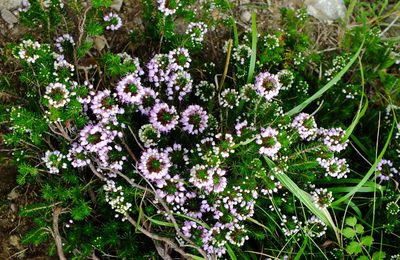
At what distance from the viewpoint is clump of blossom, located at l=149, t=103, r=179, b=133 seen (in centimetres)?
348

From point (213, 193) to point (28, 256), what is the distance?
1877mm

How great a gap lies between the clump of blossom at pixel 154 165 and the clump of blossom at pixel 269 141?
72 centimetres

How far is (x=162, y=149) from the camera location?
Result: 3568 mm

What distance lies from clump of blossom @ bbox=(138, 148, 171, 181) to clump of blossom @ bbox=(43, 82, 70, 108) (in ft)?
2.36

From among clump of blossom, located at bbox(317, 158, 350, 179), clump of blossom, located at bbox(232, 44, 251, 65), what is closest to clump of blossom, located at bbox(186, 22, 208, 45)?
Answer: clump of blossom, located at bbox(232, 44, 251, 65)


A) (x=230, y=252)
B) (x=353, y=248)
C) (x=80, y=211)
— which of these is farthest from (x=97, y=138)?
(x=353, y=248)

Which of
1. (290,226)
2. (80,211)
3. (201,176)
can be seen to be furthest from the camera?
(290,226)

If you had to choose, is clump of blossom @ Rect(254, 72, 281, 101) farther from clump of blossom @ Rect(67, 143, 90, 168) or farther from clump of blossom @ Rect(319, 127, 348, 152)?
clump of blossom @ Rect(67, 143, 90, 168)

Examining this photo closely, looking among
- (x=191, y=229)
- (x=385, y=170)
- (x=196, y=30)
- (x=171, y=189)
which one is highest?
(x=196, y=30)

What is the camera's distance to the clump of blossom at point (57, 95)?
302 centimetres

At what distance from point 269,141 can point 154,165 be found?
88 centimetres

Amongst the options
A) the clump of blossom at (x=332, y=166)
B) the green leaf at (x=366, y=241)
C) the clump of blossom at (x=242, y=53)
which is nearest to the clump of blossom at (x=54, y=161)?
the clump of blossom at (x=242, y=53)

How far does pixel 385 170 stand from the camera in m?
4.44

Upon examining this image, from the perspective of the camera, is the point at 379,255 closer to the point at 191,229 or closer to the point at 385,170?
the point at 385,170
